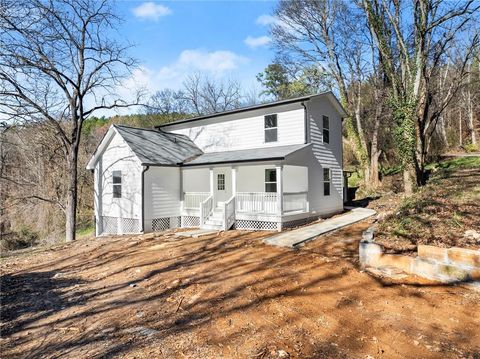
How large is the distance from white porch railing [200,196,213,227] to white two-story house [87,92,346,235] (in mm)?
45

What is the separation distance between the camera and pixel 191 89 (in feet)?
118

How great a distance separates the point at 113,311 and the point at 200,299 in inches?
61.4

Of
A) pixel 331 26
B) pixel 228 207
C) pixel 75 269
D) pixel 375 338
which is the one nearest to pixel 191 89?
pixel 331 26

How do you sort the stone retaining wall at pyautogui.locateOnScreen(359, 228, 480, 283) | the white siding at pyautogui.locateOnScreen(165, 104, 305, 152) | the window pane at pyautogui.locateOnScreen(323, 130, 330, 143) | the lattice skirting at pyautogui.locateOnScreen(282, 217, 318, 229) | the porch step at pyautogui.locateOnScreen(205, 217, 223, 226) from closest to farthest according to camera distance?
the stone retaining wall at pyautogui.locateOnScreen(359, 228, 480, 283), the lattice skirting at pyautogui.locateOnScreen(282, 217, 318, 229), the porch step at pyautogui.locateOnScreen(205, 217, 223, 226), the white siding at pyautogui.locateOnScreen(165, 104, 305, 152), the window pane at pyautogui.locateOnScreen(323, 130, 330, 143)

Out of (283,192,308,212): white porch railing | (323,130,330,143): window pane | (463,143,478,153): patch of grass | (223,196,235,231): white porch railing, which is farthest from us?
(463,143,478,153): patch of grass

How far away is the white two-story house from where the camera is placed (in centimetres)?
1271

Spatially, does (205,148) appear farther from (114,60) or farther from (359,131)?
(359,131)

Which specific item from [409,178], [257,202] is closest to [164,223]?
[257,202]

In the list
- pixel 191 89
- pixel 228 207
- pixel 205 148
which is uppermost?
pixel 191 89

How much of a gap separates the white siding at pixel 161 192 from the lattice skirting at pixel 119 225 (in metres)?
0.93

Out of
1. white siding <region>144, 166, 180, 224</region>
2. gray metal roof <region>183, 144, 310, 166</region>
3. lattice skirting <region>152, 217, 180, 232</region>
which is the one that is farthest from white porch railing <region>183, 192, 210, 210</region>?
gray metal roof <region>183, 144, 310, 166</region>

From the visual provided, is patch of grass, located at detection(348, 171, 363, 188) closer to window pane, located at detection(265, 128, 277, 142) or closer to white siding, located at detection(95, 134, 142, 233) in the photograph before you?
window pane, located at detection(265, 128, 277, 142)

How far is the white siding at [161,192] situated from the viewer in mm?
13859

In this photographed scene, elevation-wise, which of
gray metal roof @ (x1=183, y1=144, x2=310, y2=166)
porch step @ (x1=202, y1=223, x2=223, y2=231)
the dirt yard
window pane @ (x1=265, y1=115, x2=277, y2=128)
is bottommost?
the dirt yard
